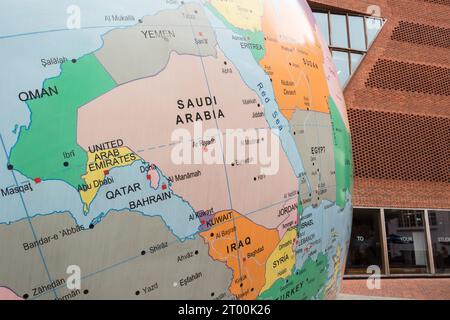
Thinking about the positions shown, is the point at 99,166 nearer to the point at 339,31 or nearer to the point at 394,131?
the point at 394,131

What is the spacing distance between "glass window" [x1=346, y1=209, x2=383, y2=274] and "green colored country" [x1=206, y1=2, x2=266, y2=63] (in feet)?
32.0

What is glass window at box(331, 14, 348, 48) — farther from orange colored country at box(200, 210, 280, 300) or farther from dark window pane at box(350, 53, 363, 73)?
orange colored country at box(200, 210, 280, 300)

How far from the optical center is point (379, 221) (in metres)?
11.4

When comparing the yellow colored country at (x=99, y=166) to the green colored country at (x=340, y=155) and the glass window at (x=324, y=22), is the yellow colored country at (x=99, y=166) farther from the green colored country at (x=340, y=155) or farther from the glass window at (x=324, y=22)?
the glass window at (x=324, y=22)

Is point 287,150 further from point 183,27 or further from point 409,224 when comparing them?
point 409,224

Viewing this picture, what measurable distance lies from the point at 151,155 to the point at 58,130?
34cm

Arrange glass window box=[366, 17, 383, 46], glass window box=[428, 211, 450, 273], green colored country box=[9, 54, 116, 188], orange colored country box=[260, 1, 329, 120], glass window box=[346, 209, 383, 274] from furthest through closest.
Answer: glass window box=[366, 17, 383, 46] < glass window box=[428, 211, 450, 273] < glass window box=[346, 209, 383, 274] < orange colored country box=[260, 1, 329, 120] < green colored country box=[9, 54, 116, 188]

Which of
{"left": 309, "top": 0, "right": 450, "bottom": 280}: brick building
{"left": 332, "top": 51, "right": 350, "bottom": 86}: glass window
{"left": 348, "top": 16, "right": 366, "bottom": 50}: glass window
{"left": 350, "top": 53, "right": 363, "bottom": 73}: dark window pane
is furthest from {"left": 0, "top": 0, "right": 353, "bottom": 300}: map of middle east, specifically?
{"left": 348, "top": 16, "right": 366, "bottom": 50}: glass window

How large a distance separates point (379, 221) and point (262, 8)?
407 inches

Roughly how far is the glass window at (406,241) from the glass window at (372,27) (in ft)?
16.7

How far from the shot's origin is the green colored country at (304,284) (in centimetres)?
198

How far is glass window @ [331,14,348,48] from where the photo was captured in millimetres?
12155

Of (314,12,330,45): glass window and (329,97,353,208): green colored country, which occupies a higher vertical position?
(314,12,330,45): glass window
